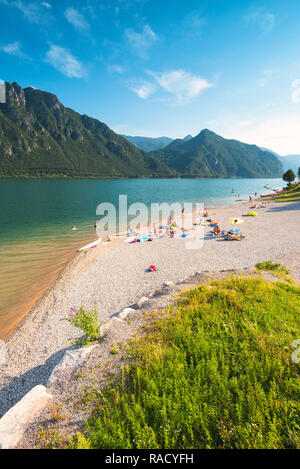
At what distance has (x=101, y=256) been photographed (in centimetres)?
1925

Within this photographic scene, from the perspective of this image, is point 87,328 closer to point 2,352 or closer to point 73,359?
point 73,359

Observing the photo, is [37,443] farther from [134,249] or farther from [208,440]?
[134,249]

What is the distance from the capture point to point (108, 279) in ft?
47.2

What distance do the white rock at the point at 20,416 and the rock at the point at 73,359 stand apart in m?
0.66

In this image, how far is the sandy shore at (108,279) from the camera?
7.59 meters

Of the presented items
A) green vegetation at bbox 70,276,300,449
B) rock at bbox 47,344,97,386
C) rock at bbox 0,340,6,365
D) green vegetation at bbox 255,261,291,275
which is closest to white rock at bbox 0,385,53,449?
rock at bbox 47,344,97,386

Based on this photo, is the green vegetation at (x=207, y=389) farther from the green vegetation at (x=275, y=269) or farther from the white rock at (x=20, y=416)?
the green vegetation at (x=275, y=269)

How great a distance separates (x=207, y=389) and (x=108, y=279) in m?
11.5

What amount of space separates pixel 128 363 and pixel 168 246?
16.9 meters

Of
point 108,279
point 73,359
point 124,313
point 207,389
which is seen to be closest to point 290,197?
point 108,279

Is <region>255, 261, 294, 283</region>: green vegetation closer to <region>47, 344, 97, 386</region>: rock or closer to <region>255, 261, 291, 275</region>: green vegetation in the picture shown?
<region>255, 261, 291, 275</region>: green vegetation

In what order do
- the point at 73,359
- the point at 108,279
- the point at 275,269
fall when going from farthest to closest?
the point at 108,279 < the point at 275,269 < the point at 73,359

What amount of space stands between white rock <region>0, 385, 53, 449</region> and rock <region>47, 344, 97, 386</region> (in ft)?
2.15

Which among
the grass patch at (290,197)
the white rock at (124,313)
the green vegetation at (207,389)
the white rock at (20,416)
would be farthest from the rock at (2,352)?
the grass patch at (290,197)
